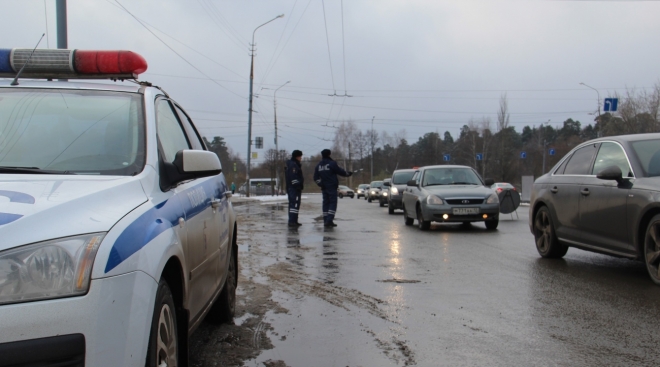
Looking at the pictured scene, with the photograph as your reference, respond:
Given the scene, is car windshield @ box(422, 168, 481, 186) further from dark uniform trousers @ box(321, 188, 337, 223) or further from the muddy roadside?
the muddy roadside

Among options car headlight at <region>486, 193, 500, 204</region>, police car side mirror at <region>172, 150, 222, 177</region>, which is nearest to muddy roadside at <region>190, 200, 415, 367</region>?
police car side mirror at <region>172, 150, 222, 177</region>

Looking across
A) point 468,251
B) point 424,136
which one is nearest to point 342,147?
point 424,136

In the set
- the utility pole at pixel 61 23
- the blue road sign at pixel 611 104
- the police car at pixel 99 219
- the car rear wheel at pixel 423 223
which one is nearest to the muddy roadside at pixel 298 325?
the police car at pixel 99 219

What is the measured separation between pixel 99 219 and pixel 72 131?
114cm

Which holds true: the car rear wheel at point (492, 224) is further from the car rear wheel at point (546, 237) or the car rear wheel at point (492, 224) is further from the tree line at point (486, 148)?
the tree line at point (486, 148)

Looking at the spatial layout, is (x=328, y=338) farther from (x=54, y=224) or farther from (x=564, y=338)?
(x=54, y=224)

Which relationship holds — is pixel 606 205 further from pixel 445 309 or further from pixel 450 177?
pixel 450 177

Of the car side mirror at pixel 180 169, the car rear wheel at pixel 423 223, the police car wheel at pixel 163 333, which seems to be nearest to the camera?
the police car wheel at pixel 163 333

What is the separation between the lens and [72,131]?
10.7 feet

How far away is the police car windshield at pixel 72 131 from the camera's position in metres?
3.00

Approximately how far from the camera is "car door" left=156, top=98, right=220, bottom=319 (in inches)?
128

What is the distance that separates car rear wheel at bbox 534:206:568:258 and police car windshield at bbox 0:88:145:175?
20.0 feet

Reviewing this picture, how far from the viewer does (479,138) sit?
288 ft

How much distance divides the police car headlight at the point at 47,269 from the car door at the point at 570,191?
20.9 feet
